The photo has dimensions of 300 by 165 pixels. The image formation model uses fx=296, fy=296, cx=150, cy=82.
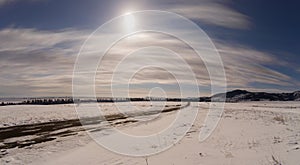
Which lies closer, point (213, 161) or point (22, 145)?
point (213, 161)

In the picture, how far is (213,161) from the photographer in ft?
32.7

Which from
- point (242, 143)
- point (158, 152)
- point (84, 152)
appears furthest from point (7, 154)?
point (242, 143)

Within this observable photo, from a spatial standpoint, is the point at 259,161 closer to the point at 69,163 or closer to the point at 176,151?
the point at 176,151

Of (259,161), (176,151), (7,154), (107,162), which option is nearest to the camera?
(259,161)

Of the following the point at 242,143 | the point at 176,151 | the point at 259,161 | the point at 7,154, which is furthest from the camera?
the point at 7,154

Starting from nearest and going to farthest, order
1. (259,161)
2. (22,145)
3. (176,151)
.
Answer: (259,161) → (176,151) → (22,145)

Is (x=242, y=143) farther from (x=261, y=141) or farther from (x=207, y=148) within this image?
(x=207, y=148)

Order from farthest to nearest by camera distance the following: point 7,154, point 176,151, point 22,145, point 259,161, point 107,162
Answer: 1. point 22,145
2. point 7,154
3. point 176,151
4. point 107,162
5. point 259,161

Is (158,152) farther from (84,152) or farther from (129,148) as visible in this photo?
(84,152)

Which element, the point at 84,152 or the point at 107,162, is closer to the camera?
the point at 107,162

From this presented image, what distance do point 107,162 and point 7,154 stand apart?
6737mm

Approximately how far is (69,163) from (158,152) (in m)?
3.75

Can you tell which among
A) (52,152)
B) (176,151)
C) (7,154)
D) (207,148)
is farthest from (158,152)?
(7,154)

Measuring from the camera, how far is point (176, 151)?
1265 centimetres
